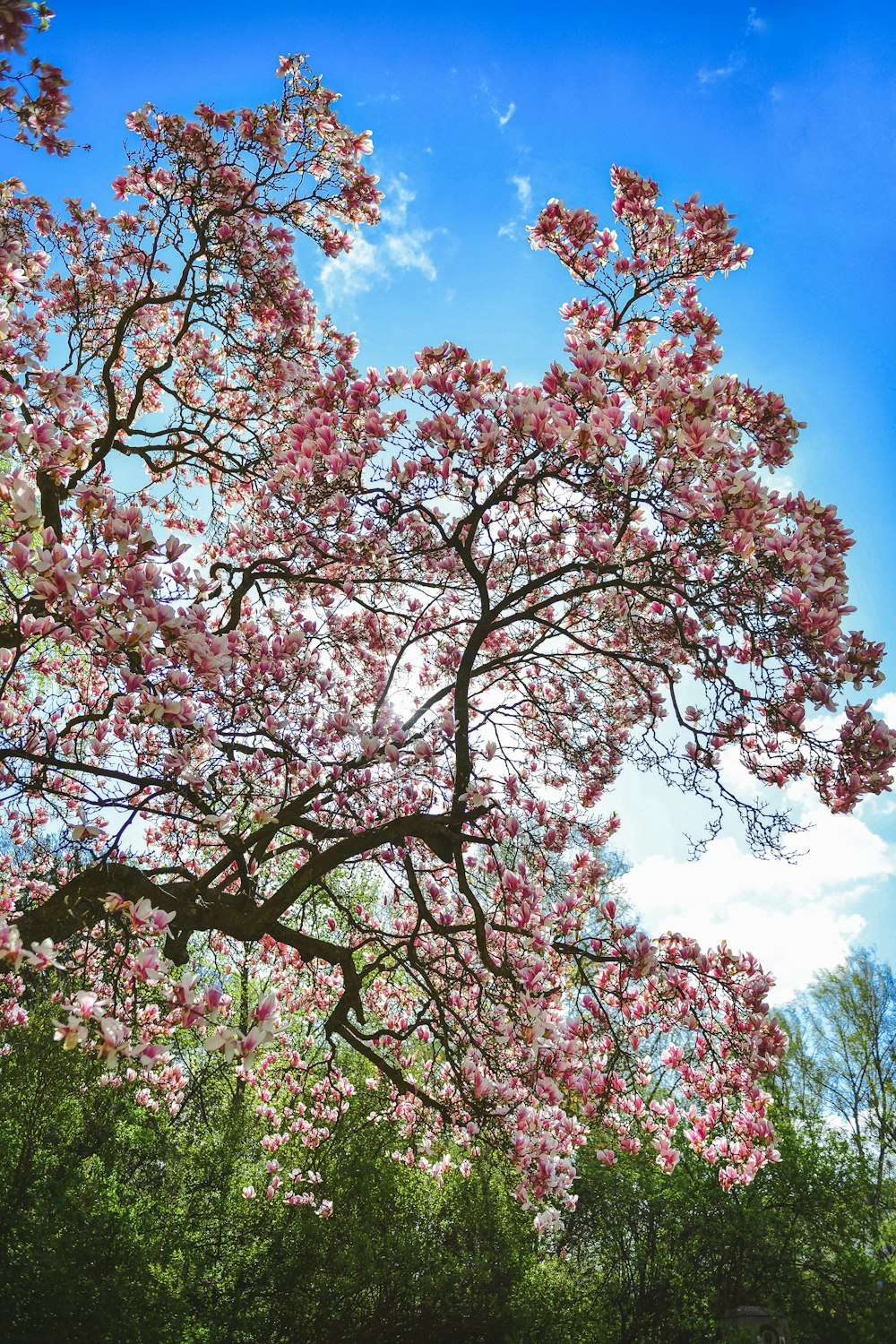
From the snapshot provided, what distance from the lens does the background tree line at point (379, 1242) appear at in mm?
5652

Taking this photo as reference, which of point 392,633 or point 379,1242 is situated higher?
point 392,633

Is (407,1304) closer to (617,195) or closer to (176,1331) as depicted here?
(176,1331)

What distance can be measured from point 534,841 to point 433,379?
123 inches

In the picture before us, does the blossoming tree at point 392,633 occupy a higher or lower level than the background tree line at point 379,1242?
higher

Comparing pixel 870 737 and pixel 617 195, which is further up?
pixel 617 195

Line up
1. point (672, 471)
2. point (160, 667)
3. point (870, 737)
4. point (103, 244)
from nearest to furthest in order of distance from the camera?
point (160, 667), point (672, 471), point (870, 737), point (103, 244)

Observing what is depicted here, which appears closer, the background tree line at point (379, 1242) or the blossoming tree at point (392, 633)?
the blossoming tree at point (392, 633)

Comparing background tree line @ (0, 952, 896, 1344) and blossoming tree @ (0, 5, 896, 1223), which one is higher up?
blossoming tree @ (0, 5, 896, 1223)

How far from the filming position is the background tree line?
5.65 meters

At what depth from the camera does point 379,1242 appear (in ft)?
25.6

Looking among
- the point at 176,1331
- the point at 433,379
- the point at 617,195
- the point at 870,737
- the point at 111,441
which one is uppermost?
the point at 617,195

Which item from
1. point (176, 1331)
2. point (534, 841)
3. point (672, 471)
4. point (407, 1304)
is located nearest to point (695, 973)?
point (534, 841)

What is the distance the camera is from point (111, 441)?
5.97 metres

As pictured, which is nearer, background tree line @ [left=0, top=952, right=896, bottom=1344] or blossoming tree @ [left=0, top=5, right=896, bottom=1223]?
blossoming tree @ [left=0, top=5, right=896, bottom=1223]
